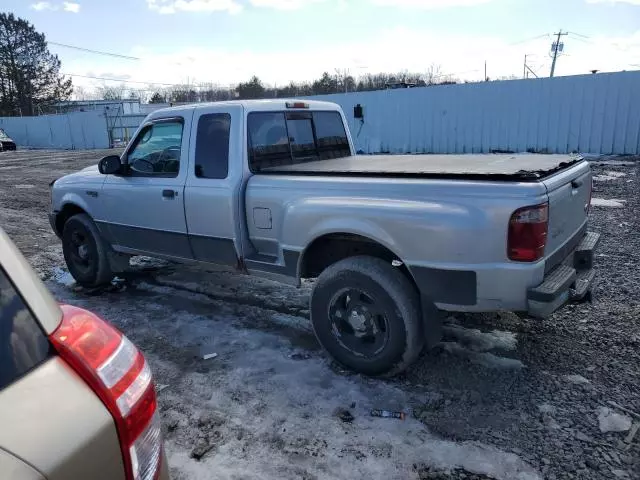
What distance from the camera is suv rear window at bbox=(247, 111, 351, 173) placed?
14.3 ft

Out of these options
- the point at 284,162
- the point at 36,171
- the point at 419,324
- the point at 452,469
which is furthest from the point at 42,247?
the point at 36,171

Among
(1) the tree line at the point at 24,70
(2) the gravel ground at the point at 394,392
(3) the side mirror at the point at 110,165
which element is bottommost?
(2) the gravel ground at the point at 394,392

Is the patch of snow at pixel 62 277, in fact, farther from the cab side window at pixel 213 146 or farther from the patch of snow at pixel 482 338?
the patch of snow at pixel 482 338

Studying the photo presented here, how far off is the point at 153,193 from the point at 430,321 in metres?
3.02

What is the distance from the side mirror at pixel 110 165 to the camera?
4.99 metres

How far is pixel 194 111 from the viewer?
15.0 ft

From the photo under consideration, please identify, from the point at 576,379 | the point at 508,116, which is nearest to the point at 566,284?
the point at 576,379

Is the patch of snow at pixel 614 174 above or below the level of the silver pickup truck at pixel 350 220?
below

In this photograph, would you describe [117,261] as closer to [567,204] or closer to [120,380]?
[120,380]

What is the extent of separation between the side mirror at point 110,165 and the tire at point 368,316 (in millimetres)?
2718

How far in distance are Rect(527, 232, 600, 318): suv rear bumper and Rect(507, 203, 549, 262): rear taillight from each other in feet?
0.69

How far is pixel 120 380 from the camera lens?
56.0 inches

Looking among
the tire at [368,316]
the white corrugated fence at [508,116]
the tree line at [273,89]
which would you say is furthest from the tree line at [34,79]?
the tire at [368,316]

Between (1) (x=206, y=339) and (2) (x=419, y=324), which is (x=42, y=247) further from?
(2) (x=419, y=324)
